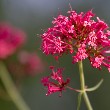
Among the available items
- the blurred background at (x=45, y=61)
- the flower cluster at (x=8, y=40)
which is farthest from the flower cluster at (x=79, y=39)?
the blurred background at (x=45, y=61)

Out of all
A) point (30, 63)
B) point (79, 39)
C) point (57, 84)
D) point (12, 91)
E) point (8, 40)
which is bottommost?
point (57, 84)

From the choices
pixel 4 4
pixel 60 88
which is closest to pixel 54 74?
pixel 60 88

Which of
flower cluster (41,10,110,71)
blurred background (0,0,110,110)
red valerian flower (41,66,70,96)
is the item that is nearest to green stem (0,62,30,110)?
red valerian flower (41,66,70,96)

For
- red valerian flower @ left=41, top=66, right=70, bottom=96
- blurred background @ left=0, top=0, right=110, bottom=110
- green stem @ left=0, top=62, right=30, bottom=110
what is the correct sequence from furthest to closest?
blurred background @ left=0, top=0, right=110, bottom=110 < green stem @ left=0, top=62, right=30, bottom=110 < red valerian flower @ left=41, top=66, right=70, bottom=96

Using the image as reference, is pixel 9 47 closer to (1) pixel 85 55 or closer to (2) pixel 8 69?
(2) pixel 8 69

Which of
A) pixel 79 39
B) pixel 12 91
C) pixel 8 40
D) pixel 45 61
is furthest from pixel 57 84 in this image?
pixel 45 61

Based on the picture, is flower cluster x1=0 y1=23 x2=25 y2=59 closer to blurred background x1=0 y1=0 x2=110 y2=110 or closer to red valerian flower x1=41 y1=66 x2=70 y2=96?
red valerian flower x1=41 y1=66 x2=70 y2=96

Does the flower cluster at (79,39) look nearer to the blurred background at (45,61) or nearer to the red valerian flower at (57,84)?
the red valerian flower at (57,84)

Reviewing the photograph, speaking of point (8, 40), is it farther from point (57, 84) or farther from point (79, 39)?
point (79, 39)

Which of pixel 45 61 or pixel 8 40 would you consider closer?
pixel 8 40
